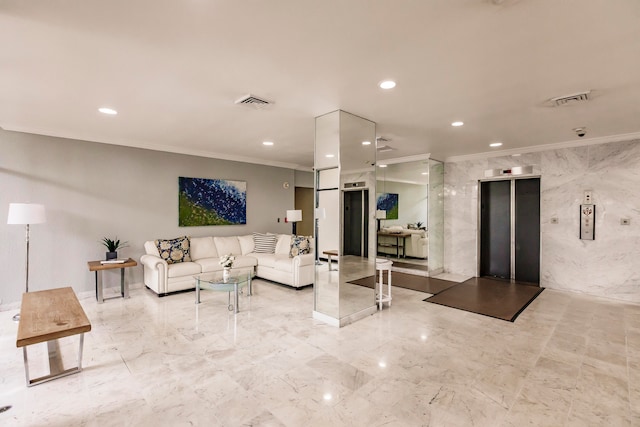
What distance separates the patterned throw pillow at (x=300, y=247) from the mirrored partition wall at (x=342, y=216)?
1839 mm

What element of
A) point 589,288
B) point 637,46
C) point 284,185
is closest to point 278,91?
point 637,46

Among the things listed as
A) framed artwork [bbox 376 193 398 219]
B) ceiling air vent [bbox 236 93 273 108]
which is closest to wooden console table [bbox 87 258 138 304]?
ceiling air vent [bbox 236 93 273 108]

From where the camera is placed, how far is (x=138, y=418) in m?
2.08

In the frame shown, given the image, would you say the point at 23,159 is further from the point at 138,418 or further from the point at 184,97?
the point at 138,418

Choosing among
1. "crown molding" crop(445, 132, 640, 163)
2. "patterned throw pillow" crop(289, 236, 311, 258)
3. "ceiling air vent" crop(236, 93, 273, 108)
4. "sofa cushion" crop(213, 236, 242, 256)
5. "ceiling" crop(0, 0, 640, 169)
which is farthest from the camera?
"sofa cushion" crop(213, 236, 242, 256)

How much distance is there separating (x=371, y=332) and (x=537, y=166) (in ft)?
15.1

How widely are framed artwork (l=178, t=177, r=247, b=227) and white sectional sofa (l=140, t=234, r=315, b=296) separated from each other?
0.42 metres

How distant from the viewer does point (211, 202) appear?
20.9ft

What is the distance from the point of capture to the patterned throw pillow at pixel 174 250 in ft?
17.3

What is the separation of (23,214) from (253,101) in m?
→ 3.29

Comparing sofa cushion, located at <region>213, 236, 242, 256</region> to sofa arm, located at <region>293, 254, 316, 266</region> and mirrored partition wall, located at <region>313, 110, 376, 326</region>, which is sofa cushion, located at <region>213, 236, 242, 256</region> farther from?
mirrored partition wall, located at <region>313, 110, 376, 326</region>

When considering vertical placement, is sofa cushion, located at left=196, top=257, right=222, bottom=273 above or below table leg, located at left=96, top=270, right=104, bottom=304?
above

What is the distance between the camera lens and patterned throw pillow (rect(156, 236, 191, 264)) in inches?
207

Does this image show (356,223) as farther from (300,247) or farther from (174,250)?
(174,250)
